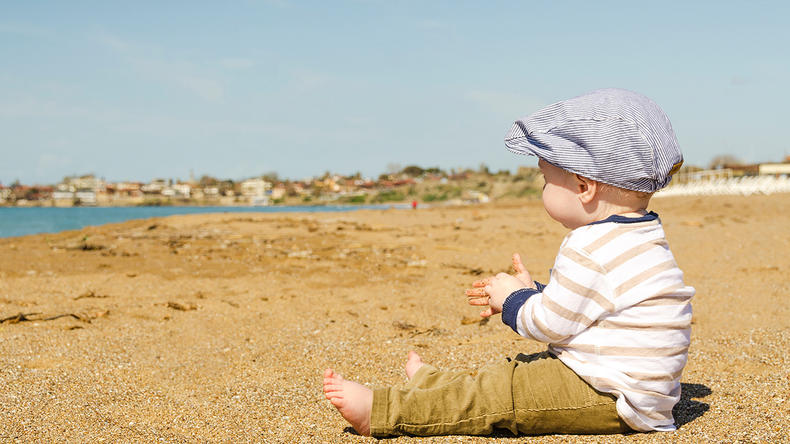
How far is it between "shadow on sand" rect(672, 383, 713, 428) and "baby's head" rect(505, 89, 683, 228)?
0.73m

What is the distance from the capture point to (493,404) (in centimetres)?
182

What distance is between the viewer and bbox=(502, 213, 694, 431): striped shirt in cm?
164

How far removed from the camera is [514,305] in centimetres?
180

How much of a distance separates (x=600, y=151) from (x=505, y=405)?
85 centimetres

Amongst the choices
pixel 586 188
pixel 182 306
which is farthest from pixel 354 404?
pixel 182 306

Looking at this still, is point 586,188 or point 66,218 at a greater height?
point 586,188

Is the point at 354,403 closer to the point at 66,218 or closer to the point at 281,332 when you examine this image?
the point at 281,332

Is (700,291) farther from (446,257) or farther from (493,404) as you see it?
(493,404)

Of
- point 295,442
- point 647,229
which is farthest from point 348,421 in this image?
point 647,229

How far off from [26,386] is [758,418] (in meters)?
2.75

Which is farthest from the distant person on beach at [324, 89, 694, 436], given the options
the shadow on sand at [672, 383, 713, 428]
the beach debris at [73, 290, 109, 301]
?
the beach debris at [73, 290, 109, 301]

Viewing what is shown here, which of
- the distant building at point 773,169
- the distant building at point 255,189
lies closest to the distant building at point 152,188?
the distant building at point 255,189

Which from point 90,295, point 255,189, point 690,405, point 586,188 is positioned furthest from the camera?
point 255,189

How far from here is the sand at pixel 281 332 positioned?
6.47ft
